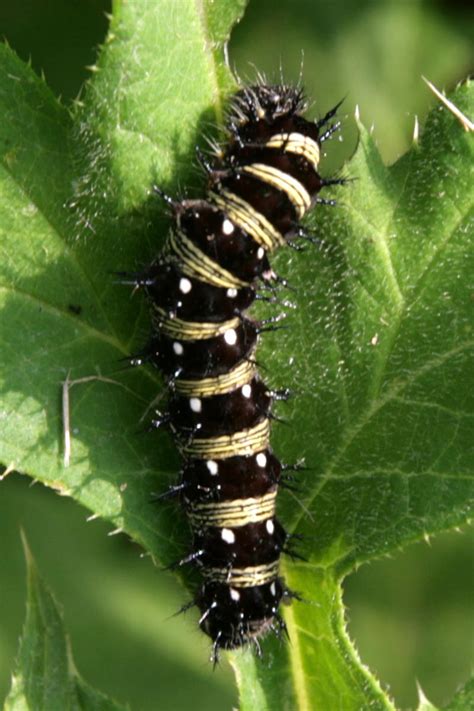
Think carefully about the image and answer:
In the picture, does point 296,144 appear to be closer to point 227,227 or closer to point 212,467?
point 227,227

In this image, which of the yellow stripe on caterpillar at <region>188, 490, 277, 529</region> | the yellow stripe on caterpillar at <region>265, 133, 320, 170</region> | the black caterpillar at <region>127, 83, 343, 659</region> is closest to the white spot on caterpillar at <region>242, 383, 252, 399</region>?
the black caterpillar at <region>127, 83, 343, 659</region>

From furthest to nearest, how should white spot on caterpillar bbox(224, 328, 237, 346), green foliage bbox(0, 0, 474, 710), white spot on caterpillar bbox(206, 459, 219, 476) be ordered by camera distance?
white spot on caterpillar bbox(206, 459, 219, 476) < white spot on caterpillar bbox(224, 328, 237, 346) < green foliage bbox(0, 0, 474, 710)

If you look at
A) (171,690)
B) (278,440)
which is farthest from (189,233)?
(171,690)

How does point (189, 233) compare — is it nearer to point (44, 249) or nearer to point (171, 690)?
point (44, 249)

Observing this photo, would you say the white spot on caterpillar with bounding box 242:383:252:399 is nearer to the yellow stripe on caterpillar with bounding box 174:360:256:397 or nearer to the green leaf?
the yellow stripe on caterpillar with bounding box 174:360:256:397

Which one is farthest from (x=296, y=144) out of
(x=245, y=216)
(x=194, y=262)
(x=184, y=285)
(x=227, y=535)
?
(x=227, y=535)
